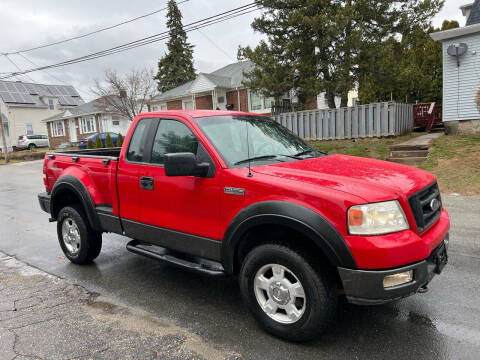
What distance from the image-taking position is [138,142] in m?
4.15

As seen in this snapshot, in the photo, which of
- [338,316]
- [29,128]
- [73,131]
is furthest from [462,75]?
[29,128]

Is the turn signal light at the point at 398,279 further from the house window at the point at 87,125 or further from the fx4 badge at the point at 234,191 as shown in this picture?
the house window at the point at 87,125

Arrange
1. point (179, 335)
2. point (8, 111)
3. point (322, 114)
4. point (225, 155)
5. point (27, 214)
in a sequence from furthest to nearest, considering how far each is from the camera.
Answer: point (8, 111), point (322, 114), point (27, 214), point (225, 155), point (179, 335)

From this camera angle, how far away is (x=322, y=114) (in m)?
16.2

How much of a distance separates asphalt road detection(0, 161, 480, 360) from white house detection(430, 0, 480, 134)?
391 inches

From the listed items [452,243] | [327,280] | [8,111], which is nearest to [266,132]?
[327,280]

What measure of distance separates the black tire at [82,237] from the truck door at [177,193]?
4.13 feet

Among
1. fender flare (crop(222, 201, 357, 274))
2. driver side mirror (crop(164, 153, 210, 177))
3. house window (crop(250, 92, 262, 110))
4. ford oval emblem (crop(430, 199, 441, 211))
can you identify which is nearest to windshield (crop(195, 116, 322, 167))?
driver side mirror (crop(164, 153, 210, 177))

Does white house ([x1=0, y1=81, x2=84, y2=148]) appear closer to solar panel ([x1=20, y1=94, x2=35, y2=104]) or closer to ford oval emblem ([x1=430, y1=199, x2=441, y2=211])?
solar panel ([x1=20, y1=94, x2=35, y2=104])

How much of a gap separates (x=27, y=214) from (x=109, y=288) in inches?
224

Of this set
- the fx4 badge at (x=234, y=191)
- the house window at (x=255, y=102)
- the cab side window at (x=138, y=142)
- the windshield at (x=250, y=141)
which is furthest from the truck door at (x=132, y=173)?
the house window at (x=255, y=102)

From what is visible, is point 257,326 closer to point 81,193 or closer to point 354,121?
point 81,193

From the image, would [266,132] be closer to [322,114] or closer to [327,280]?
[327,280]

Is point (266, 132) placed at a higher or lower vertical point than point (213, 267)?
higher
